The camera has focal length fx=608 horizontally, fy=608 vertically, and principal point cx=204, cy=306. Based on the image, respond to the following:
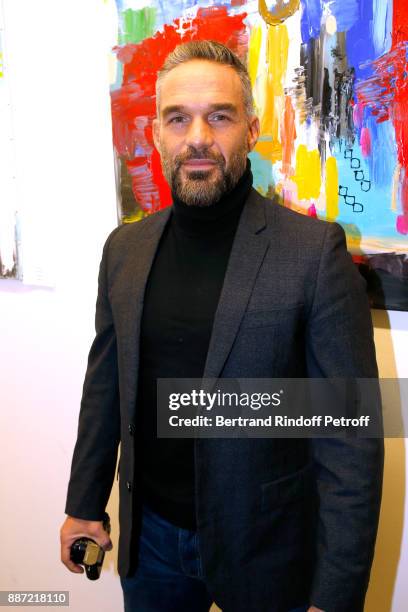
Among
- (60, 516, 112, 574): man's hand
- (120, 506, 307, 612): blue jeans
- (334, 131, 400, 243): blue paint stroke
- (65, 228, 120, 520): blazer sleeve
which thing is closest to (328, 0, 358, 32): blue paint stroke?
(334, 131, 400, 243): blue paint stroke

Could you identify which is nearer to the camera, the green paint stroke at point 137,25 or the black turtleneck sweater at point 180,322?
the black turtleneck sweater at point 180,322

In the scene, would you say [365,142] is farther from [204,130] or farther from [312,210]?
[204,130]

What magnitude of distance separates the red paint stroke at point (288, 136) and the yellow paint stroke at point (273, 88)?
0.01m

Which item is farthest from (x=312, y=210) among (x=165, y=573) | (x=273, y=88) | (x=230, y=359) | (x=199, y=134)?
(x=165, y=573)

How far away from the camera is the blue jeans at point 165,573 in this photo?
4.22 feet

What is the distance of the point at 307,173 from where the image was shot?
1.49 metres

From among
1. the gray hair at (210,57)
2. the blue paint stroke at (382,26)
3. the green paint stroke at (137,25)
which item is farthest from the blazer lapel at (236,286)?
the green paint stroke at (137,25)

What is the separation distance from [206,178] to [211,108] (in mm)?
141

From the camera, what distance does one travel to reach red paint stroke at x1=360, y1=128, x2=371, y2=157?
4.53 feet

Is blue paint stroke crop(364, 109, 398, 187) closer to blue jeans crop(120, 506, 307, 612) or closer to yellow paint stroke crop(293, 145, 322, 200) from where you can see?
yellow paint stroke crop(293, 145, 322, 200)

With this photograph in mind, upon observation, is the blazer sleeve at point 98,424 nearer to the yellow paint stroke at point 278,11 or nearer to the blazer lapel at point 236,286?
the blazer lapel at point 236,286

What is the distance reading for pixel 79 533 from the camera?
143cm

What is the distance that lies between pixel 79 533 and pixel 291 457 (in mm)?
556

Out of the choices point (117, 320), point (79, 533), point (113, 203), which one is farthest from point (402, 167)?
point (79, 533)
